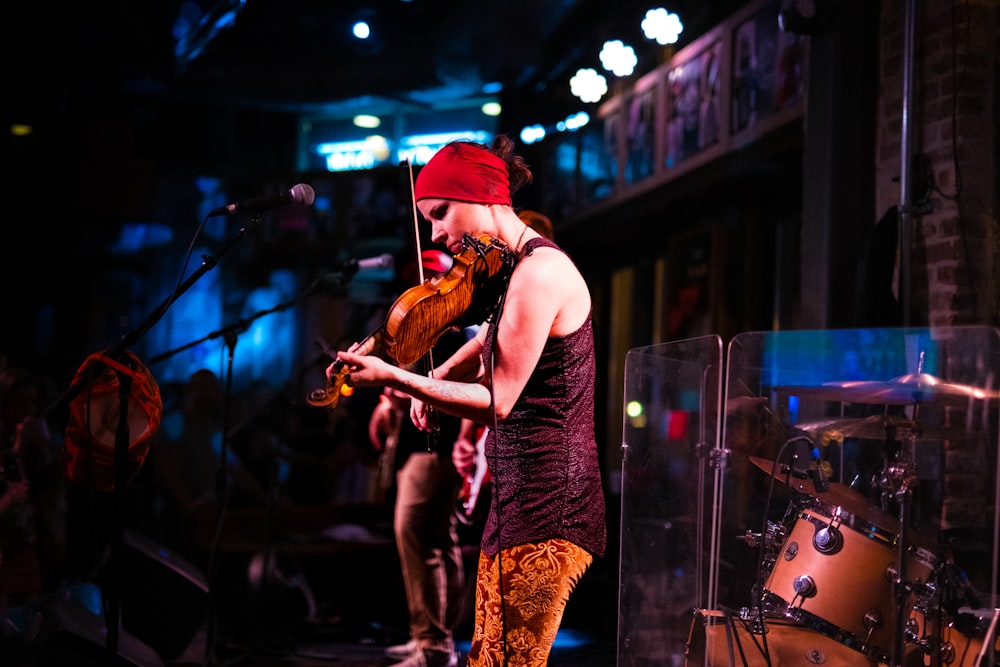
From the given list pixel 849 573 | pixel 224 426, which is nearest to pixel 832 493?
pixel 849 573

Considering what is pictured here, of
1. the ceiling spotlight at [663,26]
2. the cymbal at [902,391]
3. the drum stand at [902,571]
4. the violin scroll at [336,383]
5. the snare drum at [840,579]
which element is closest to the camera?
the violin scroll at [336,383]

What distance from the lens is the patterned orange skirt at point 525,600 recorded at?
2.30 m

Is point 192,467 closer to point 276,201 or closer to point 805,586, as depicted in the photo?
point 276,201

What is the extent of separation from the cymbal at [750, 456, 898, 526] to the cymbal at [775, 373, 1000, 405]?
260 mm

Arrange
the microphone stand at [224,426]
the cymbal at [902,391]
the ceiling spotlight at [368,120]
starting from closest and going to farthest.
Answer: the cymbal at [902,391] → the microphone stand at [224,426] → the ceiling spotlight at [368,120]

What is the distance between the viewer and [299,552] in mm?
5930

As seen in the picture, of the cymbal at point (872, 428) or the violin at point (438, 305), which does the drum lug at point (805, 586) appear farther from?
the violin at point (438, 305)

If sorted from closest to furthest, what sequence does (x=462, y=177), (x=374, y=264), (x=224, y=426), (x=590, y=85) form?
(x=462, y=177) → (x=224, y=426) → (x=374, y=264) → (x=590, y=85)

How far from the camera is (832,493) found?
3.00 m

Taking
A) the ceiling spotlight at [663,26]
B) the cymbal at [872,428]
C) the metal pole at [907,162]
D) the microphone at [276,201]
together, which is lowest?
the cymbal at [872,428]

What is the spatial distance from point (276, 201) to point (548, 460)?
140 cm

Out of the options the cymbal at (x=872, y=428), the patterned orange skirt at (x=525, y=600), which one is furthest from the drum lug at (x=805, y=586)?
the patterned orange skirt at (x=525, y=600)

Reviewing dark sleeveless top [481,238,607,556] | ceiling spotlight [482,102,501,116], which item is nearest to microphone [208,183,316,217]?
dark sleeveless top [481,238,607,556]

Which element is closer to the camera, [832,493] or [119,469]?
[832,493]
